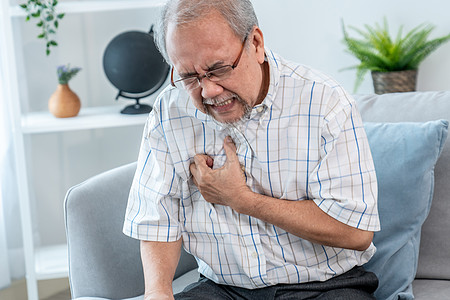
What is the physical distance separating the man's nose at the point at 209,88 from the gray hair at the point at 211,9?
108mm

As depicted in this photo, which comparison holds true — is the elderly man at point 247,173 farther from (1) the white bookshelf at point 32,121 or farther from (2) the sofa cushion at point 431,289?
(1) the white bookshelf at point 32,121

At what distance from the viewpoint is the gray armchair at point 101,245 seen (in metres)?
1.52

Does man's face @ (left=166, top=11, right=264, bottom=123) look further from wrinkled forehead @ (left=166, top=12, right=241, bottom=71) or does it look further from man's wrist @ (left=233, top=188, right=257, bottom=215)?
man's wrist @ (left=233, top=188, right=257, bottom=215)

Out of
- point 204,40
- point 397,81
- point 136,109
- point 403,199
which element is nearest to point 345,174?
point 403,199

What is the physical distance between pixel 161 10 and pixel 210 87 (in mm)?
201

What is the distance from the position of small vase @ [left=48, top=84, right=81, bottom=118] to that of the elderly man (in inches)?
44.7

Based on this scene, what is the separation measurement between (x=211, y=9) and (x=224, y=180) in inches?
15.0

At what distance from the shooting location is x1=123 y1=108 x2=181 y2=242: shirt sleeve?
1.40 meters

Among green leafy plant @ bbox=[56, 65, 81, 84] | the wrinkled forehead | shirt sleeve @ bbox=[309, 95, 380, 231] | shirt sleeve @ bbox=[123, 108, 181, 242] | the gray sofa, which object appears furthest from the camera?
green leafy plant @ bbox=[56, 65, 81, 84]

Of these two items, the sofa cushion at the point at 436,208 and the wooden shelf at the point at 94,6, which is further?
the wooden shelf at the point at 94,6

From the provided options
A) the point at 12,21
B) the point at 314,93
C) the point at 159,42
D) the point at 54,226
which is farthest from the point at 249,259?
the point at 54,226

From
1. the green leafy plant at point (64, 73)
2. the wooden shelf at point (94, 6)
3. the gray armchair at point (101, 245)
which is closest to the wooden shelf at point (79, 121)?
the green leafy plant at point (64, 73)

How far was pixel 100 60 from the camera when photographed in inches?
108

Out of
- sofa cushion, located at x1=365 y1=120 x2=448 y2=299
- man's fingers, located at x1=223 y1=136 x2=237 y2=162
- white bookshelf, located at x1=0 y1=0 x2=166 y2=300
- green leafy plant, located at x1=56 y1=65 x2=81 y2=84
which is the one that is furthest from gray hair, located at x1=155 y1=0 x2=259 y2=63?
green leafy plant, located at x1=56 y1=65 x2=81 y2=84
